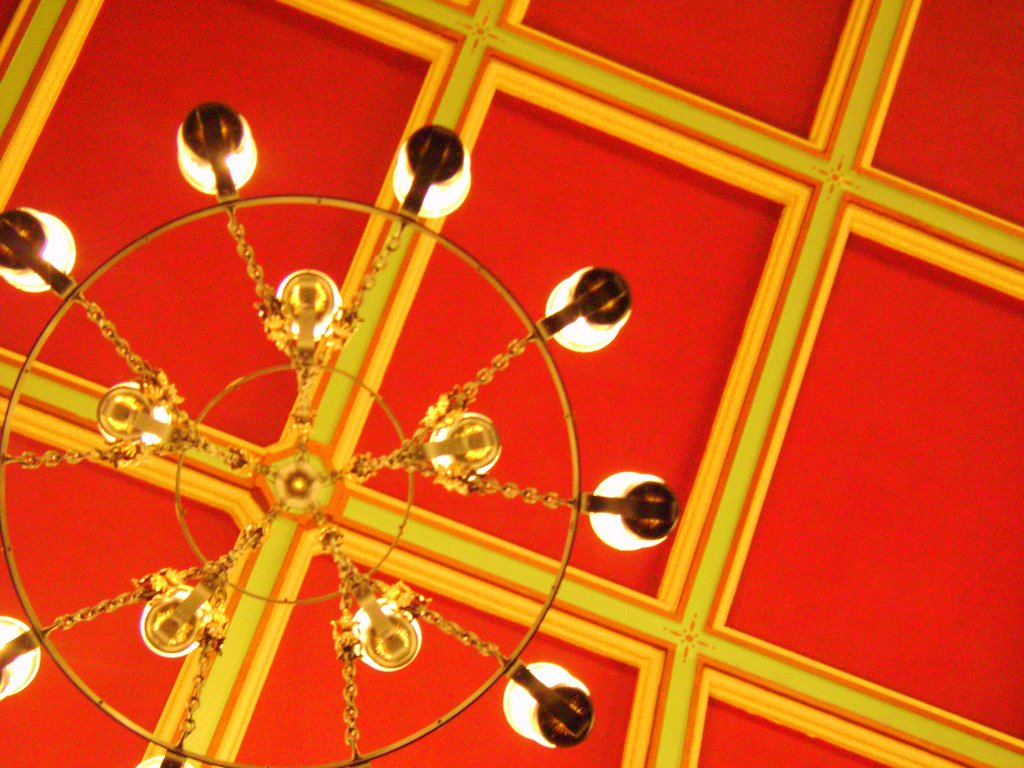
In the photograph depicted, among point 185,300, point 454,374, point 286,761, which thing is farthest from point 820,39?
point 286,761

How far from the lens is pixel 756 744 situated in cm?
332

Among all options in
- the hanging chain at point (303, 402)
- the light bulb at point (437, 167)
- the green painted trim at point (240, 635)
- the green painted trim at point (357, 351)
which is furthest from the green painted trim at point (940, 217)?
the green painted trim at point (240, 635)

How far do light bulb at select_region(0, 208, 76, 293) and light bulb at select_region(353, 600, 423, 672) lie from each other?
1.12 metres

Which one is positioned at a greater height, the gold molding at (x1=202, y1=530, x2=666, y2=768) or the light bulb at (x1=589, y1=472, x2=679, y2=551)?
the light bulb at (x1=589, y1=472, x2=679, y2=551)

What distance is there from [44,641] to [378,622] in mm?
747

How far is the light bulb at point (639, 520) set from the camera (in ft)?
6.12

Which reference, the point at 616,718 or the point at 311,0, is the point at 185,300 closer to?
the point at 311,0

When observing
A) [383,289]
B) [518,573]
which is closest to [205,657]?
[518,573]

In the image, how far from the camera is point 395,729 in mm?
3246

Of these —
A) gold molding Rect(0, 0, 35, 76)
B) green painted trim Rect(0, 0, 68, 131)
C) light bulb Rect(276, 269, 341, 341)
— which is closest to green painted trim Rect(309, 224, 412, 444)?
light bulb Rect(276, 269, 341, 341)

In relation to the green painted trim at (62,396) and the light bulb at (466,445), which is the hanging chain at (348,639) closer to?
the light bulb at (466,445)

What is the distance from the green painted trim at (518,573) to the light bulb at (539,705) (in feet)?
4.27

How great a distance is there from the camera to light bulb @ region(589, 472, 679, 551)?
73.4 inches

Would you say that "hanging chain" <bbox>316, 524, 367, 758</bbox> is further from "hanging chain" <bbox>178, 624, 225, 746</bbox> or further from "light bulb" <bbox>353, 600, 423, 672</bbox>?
"hanging chain" <bbox>178, 624, 225, 746</bbox>
